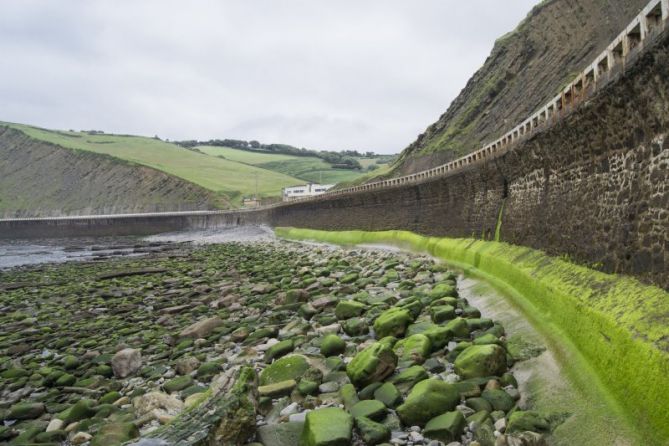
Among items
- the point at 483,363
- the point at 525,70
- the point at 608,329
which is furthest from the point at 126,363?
the point at 525,70

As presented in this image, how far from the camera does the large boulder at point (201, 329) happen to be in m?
12.7

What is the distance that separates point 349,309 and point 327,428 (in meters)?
6.36

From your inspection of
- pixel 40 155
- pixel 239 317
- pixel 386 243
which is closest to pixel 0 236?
pixel 40 155

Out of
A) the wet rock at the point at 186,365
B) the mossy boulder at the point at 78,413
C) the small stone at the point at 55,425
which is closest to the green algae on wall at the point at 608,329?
the wet rock at the point at 186,365

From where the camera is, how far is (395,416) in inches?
271

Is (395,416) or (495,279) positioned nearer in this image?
(395,416)

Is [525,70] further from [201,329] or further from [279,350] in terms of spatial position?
[279,350]

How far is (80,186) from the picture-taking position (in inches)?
5571

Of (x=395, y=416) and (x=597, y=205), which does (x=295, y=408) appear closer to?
(x=395, y=416)

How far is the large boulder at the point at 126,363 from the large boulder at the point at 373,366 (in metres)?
5.44

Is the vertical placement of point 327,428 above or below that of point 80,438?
above

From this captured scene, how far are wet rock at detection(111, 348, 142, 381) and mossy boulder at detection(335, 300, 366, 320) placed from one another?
5084 mm

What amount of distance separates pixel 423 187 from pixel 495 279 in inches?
554

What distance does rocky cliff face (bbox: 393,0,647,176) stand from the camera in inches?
2046
